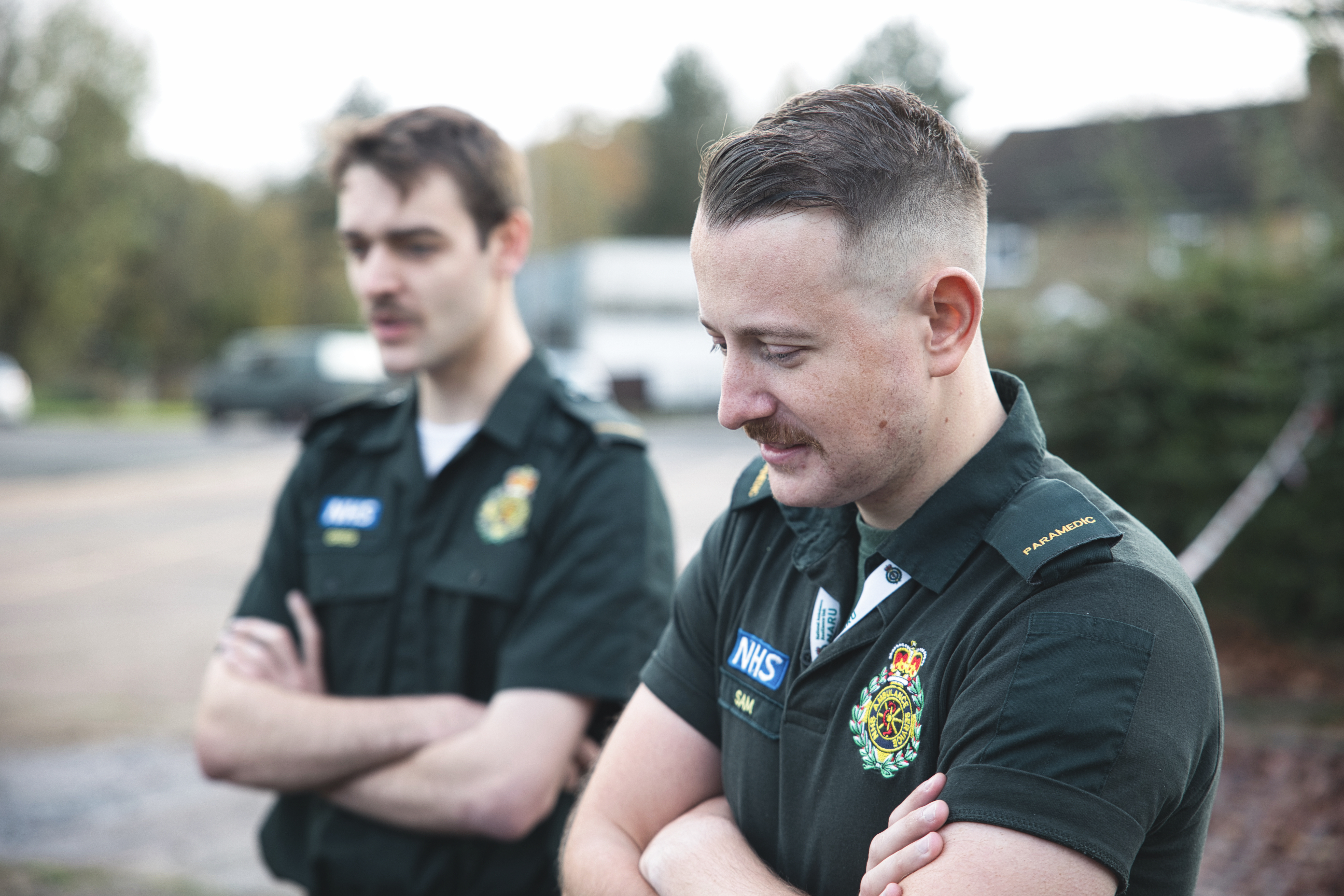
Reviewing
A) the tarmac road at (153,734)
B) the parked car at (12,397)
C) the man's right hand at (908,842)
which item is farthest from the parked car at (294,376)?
the man's right hand at (908,842)

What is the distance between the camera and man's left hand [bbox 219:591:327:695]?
103 inches

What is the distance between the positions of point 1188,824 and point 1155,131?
32.6 ft

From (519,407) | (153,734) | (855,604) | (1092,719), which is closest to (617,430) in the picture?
(519,407)

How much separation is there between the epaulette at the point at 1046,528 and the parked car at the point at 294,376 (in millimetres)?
21032

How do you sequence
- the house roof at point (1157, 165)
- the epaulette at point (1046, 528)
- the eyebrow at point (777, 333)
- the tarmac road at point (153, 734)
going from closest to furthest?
the epaulette at point (1046, 528), the eyebrow at point (777, 333), the tarmac road at point (153, 734), the house roof at point (1157, 165)

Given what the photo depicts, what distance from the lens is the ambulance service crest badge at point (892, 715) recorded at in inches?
58.6

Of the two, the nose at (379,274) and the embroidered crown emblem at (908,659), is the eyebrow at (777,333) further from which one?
the nose at (379,274)

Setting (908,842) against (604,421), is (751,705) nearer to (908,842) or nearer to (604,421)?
(908,842)

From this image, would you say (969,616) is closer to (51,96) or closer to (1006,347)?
(1006,347)

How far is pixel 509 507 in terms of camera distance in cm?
267

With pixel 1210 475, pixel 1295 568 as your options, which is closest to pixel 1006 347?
pixel 1210 475

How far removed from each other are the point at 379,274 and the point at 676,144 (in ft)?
171

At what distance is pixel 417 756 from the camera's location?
95.5 inches

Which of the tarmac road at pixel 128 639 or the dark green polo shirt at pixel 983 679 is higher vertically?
the dark green polo shirt at pixel 983 679
